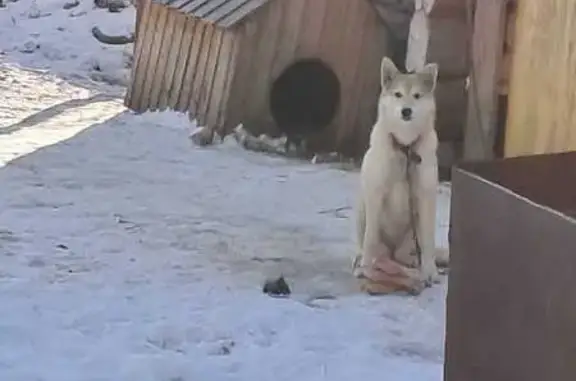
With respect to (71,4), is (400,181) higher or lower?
lower

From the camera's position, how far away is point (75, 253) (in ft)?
15.0

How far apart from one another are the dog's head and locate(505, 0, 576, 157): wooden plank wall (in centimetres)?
35

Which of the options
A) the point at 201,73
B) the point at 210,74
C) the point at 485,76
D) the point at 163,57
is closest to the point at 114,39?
the point at 163,57

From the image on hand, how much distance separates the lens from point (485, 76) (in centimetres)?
592

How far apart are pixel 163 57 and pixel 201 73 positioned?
2.25ft

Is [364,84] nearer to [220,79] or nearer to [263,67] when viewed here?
[263,67]

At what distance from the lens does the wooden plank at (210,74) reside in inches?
273

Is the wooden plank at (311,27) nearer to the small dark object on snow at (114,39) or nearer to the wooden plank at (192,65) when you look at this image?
the wooden plank at (192,65)

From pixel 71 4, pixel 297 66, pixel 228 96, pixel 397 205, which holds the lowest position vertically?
pixel 397 205

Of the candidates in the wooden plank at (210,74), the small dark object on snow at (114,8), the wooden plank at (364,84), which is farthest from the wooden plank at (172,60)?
the small dark object on snow at (114,8)

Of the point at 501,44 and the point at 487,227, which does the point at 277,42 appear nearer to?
the point at 501,44

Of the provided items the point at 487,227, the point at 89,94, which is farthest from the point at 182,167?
the point at 487,227

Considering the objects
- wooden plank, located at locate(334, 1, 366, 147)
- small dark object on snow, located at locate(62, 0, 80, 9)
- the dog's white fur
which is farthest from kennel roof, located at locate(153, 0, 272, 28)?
small dark object on snow, located at locate(62, 0, 80, 9)

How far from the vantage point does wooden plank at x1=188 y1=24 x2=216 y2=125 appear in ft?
23.2
